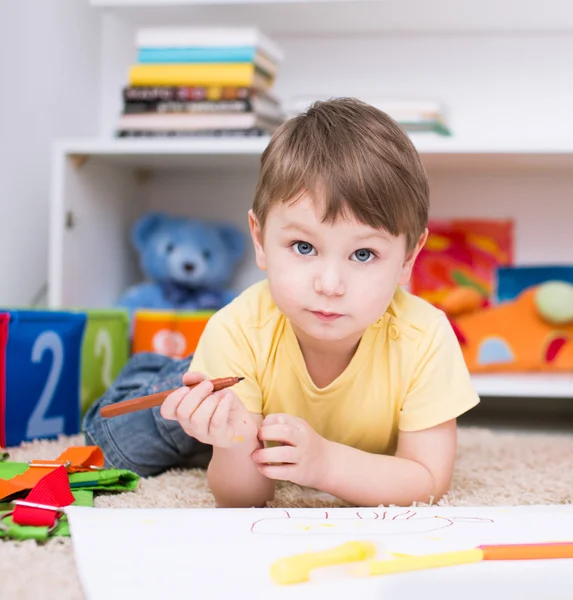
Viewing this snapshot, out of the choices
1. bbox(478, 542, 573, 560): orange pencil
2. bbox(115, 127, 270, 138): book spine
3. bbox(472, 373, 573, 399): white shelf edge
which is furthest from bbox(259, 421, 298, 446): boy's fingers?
bbox(115, 127, 270, 138): book spine

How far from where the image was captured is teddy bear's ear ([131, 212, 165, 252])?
171 cm

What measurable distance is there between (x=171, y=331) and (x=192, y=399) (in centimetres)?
79

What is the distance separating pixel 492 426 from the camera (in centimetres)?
150

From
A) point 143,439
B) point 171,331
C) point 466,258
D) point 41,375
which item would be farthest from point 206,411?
point 466,258

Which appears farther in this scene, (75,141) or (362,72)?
(362,72)

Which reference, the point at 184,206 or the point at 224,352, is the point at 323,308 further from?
the point at 184,206

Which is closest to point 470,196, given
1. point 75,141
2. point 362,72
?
point 362,72

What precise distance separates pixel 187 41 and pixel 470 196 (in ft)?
2.31

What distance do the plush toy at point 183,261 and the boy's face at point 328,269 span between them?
93cm

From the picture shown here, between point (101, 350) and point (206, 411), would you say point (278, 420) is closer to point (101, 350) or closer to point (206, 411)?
point (206, 411)

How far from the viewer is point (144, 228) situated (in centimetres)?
171

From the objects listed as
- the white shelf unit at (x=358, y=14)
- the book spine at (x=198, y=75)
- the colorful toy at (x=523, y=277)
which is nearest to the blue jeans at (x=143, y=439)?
the book spine at (x=198, y=75)

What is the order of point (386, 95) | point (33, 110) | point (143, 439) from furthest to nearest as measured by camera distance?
point (386, 95) → point (33, 110) → point (143, 439)

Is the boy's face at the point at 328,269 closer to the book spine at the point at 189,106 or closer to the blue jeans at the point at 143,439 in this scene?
the blue jeans at the point at 143,439
